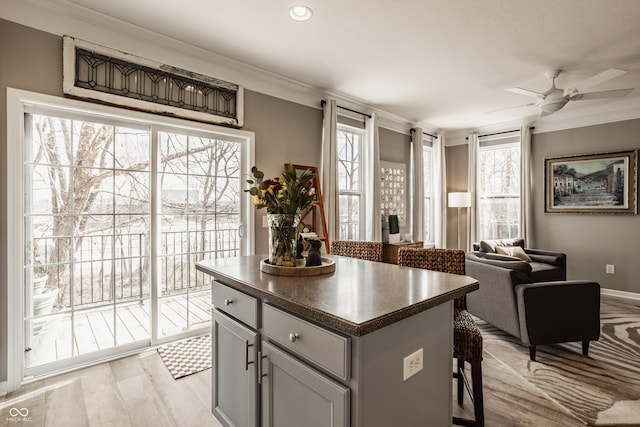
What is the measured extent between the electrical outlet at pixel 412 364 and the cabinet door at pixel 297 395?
0.27 metres

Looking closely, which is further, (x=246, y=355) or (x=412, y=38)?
Result: (x=412, y=38)

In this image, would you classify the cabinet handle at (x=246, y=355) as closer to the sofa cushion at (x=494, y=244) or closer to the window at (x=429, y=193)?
the sofa cushion at (x=494, y=244)

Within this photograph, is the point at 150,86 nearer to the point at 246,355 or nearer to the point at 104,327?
the point at 104,327

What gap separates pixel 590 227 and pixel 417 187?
8.39 ft

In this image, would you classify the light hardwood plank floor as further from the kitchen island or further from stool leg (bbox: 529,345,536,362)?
stool leg (bbox: 529,345,536,362)

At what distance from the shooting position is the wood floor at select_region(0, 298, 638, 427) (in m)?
1.92

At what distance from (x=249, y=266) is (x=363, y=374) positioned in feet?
3.44

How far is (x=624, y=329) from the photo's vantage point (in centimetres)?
334

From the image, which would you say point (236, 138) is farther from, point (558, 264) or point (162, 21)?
point (558, 264)

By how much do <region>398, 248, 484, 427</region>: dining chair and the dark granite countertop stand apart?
0.38 m

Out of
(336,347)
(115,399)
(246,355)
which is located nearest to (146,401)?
(115,399)

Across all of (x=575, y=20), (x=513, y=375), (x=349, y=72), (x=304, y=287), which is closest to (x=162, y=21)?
(x=349, y=72)

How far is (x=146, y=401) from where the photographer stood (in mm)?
2107

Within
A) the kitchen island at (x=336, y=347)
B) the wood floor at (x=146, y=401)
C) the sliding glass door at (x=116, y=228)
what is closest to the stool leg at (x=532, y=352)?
the wood floor at (x=146, y=401)
